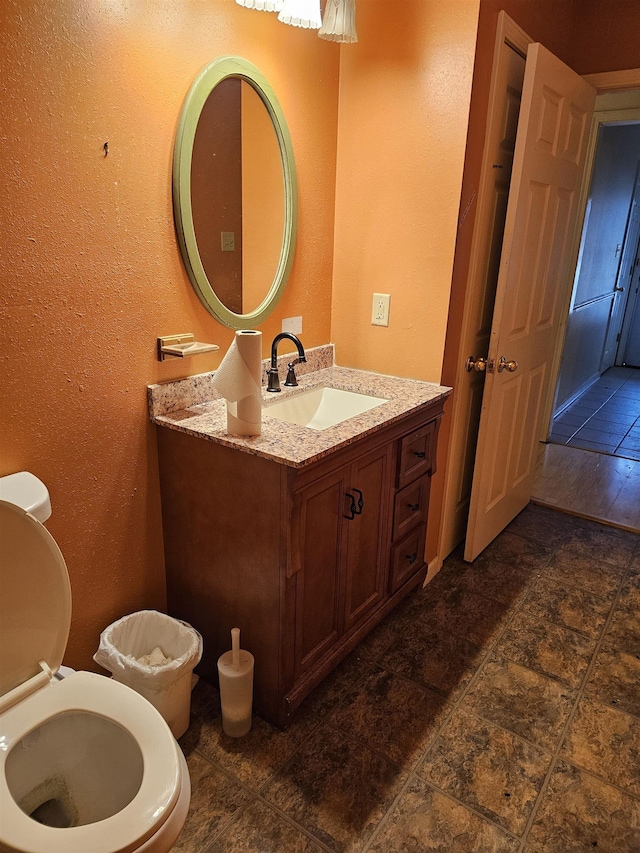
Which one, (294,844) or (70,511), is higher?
(70,511)

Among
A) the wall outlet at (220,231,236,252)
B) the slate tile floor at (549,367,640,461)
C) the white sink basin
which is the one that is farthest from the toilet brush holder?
the slate tile floor at (549,367,640,461)

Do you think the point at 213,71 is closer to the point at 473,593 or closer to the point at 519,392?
the point at 519,392

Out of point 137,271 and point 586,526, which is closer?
point 137,271

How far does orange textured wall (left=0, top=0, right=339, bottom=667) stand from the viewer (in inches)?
51.1

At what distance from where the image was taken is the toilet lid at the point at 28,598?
45.9 inches

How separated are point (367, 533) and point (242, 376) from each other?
721mm

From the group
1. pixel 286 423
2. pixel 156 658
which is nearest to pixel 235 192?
pixel 286 423

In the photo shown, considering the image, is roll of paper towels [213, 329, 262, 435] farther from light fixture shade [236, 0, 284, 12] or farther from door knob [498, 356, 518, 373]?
door knob [498, 356, 518, 373]

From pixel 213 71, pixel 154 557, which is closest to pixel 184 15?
pixel 213 71

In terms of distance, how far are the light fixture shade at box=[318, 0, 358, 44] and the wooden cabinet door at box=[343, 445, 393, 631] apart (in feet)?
4.15

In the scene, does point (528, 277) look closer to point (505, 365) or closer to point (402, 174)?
point (505, 365)

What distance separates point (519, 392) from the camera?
2.59 m

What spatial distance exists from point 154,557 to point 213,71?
147 centimetres

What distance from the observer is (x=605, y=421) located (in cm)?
463
